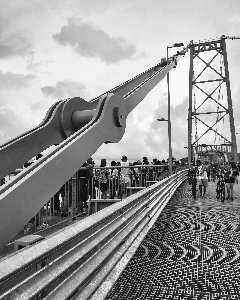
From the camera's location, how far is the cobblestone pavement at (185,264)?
3908 millimetres

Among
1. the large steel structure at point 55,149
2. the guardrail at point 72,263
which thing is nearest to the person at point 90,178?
the large steel structure at point 55,149

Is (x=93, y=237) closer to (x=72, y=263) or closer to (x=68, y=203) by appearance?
(x=72, y=263)

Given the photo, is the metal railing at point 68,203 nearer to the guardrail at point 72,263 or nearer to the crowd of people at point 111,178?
the crowd of people at point 111,178

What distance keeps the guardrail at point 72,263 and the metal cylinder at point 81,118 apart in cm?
139

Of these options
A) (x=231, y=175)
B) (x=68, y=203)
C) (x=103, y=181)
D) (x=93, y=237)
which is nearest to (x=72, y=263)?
(x=93, y=237)

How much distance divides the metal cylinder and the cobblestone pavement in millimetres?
2243

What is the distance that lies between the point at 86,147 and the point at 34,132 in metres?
0.99

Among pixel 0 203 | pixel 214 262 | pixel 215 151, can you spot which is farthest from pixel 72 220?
pixel 215 151

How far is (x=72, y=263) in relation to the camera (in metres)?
2.42

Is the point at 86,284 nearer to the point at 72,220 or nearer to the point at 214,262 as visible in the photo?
the point at 214,262

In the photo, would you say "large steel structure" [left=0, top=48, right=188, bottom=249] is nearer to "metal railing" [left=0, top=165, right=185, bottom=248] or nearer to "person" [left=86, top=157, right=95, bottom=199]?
"metal railing" [left=0, top=165, right=185, bottom=248]

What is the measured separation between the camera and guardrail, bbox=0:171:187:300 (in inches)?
69.7

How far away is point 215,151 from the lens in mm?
46156

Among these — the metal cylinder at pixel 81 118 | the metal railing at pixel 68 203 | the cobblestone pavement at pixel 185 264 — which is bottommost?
the cobblestone pavement at pixel 185 264
